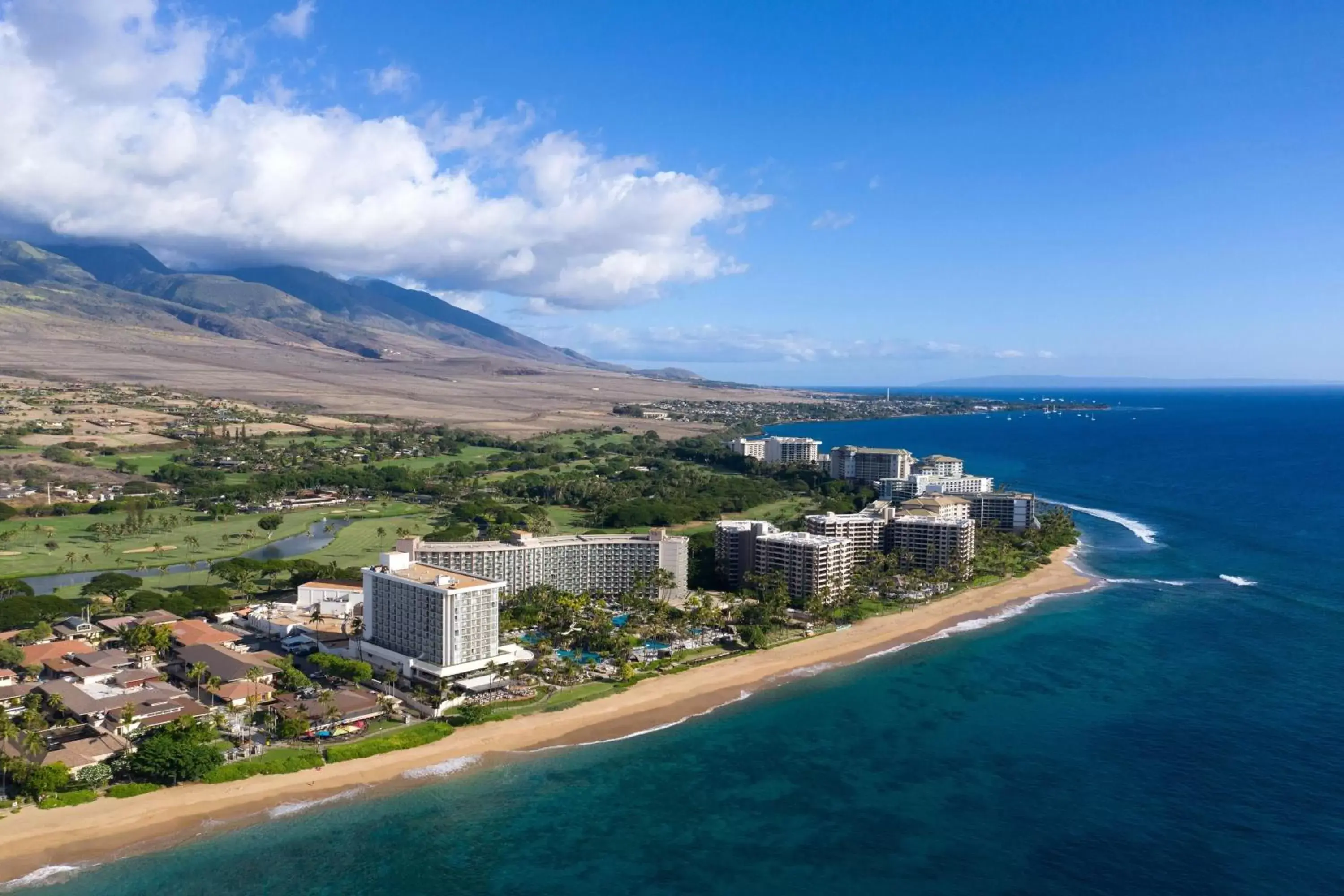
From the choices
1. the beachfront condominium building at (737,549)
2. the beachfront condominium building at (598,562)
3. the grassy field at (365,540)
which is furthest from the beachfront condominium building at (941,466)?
the grassy field at (365,540)

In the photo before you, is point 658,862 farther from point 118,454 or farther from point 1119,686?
point 118,454

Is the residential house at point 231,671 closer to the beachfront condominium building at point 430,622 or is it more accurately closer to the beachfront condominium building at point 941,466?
the beachfront condominium building at point 430,622

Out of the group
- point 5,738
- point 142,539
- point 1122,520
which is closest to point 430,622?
point 5,738

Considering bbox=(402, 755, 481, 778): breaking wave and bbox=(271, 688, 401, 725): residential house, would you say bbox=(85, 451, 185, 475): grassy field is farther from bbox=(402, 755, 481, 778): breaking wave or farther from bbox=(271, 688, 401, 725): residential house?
bbox=(402, 755, 481, 778): breaking wave

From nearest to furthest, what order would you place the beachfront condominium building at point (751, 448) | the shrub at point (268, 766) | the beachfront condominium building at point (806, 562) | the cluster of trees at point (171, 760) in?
1. the cluster of trees at point (171, 760)
2. the shrub at point (268, 766)
3. the beachfront condominium building at point (806, 562)
4. the beachfront condominium building at point (751, 448)

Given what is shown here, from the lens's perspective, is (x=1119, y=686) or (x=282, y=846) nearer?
(x=282, y=846)

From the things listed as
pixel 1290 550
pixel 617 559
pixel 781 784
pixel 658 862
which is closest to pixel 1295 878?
pixel 781 784
